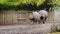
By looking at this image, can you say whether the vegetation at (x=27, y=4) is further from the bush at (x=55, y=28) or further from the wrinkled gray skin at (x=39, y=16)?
the bush at (x=55, y=28)

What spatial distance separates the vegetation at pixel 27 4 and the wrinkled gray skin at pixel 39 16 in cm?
6

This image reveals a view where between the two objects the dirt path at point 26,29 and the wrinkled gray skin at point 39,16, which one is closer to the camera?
the dirt path at point 26,29

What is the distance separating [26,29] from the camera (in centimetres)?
162

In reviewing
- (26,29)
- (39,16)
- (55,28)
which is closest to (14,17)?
(26,29)

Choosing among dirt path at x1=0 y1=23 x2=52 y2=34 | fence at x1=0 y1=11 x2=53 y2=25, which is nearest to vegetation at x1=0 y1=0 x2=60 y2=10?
fence at x1=0 y1=11 x2=53 y2=25

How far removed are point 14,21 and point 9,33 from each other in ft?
0.51

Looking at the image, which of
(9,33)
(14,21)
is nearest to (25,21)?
(14,21)

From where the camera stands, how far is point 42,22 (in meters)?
1.64

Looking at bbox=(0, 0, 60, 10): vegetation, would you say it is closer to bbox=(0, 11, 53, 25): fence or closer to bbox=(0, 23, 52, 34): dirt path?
bbox=(0, 11, 53, 25): fence

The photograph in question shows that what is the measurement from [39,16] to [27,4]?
0.71 ft

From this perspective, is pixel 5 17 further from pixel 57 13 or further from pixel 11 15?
pixel 57 13

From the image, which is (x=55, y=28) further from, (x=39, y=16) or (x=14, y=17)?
(x=14, y=17)

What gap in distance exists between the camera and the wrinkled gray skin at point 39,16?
1.67 meters

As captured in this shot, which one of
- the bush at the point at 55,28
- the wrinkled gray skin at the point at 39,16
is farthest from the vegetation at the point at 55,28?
the wrinkled gray skin at the point at 39,16
